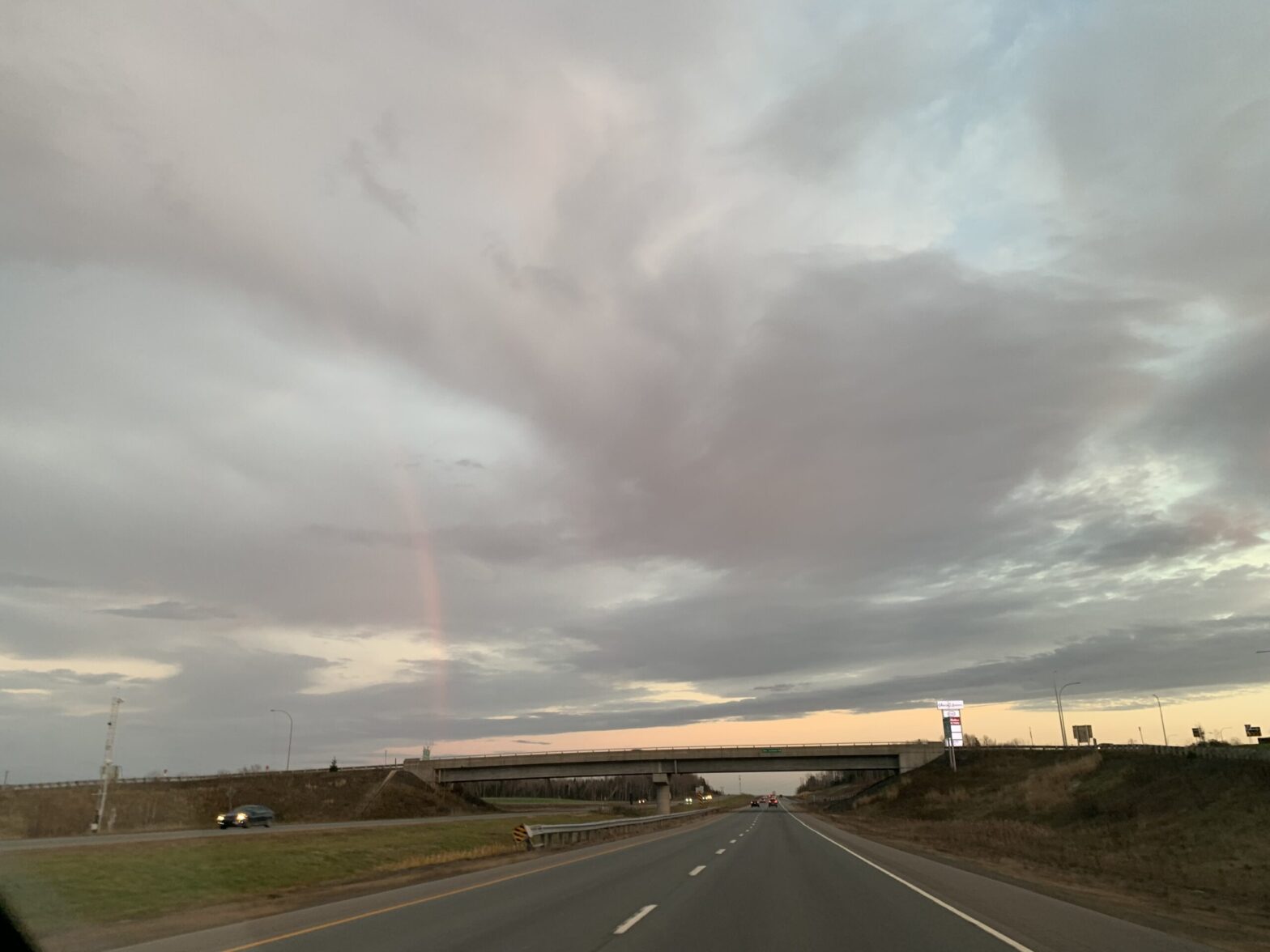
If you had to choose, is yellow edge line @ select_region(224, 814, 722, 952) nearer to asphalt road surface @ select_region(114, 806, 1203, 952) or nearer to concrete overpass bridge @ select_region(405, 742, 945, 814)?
asphalt road surface @ select_region(114, 806, 1203, 952)

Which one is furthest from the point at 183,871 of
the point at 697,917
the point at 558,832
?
the point at 558,832

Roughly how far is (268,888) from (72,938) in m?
8.78

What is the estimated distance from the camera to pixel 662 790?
4382 inches

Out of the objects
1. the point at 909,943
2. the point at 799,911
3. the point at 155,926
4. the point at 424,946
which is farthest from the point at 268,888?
the point at 909,943

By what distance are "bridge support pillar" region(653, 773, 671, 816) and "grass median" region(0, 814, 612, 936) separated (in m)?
76.0

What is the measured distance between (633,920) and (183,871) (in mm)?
16326

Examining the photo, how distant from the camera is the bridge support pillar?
110062 millimetres

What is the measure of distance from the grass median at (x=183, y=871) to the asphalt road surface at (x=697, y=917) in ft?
12.9

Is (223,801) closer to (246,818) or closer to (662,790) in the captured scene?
(246,818)

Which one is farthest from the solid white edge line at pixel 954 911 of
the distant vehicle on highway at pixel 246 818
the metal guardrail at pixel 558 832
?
the distant vehicle on highway at pixel 246 818

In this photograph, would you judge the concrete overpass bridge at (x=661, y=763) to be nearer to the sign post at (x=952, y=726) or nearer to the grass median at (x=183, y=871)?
the sign post at (x=952, y=726)

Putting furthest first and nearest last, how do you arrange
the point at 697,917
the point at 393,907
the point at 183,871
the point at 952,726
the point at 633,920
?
the point at 952,726, the point at 183,871, the point at 393,907, the point at 697,917, the point at 633,920

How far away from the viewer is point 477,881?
2073cm

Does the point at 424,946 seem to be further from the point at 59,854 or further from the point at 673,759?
the point at 673,759
